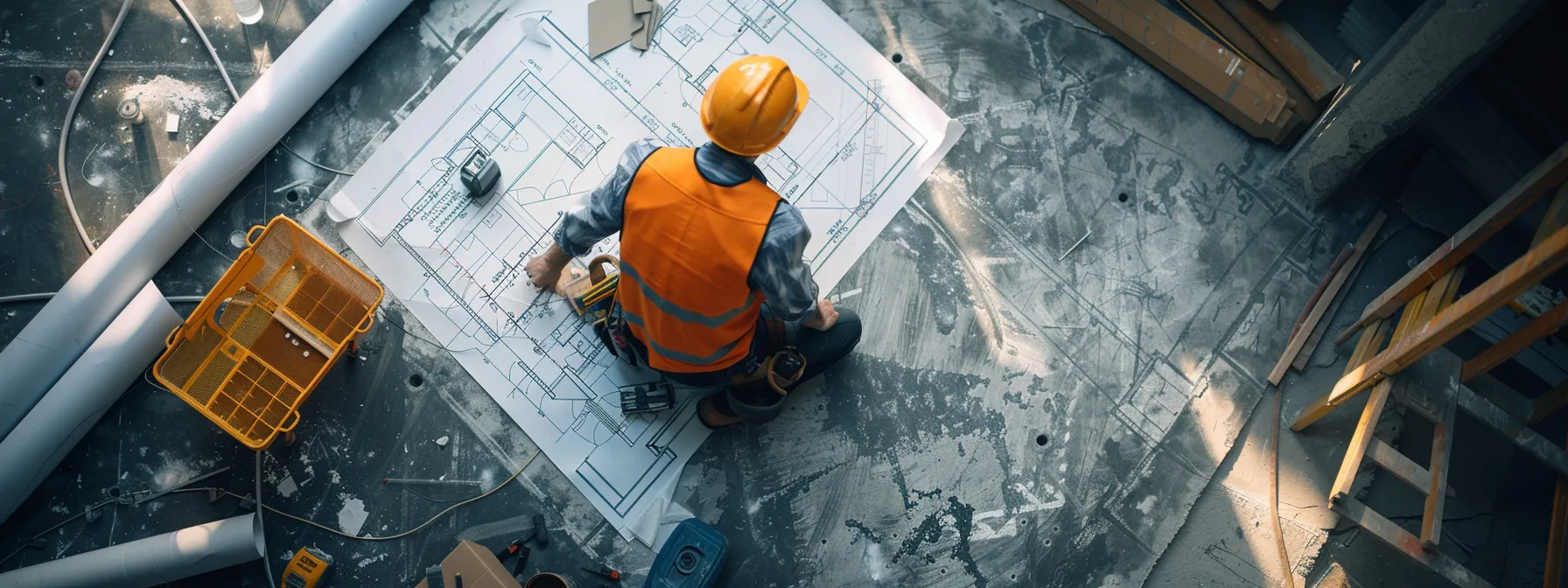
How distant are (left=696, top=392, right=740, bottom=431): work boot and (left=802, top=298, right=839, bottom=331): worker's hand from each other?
2.03 ft

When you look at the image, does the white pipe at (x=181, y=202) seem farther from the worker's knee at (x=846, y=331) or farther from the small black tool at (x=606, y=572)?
the worker's knee at (x=846, y=331)

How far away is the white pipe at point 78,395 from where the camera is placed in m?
3.90

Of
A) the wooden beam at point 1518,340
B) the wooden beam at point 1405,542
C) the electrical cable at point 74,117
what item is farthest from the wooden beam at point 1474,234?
the electrical cable at point 74,117

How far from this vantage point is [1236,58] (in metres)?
4.51

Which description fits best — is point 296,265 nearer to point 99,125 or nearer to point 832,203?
point 99,125

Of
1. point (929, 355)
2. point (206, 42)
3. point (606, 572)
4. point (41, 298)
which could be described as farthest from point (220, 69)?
point (929, 355)

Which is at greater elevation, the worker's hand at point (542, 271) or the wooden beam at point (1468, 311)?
the worker's hand at point (542, 271)

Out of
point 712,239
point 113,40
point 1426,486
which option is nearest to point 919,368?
point 712,239

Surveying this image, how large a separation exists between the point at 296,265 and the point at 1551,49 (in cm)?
545

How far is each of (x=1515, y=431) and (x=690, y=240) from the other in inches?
133

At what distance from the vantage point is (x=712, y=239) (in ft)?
9.81

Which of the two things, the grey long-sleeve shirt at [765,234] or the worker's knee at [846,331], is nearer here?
the grey long-sleeve shirt at [765,234]

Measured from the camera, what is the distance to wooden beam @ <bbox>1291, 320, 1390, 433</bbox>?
4.18 meters

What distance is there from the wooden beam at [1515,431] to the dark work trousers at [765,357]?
2.46 m
